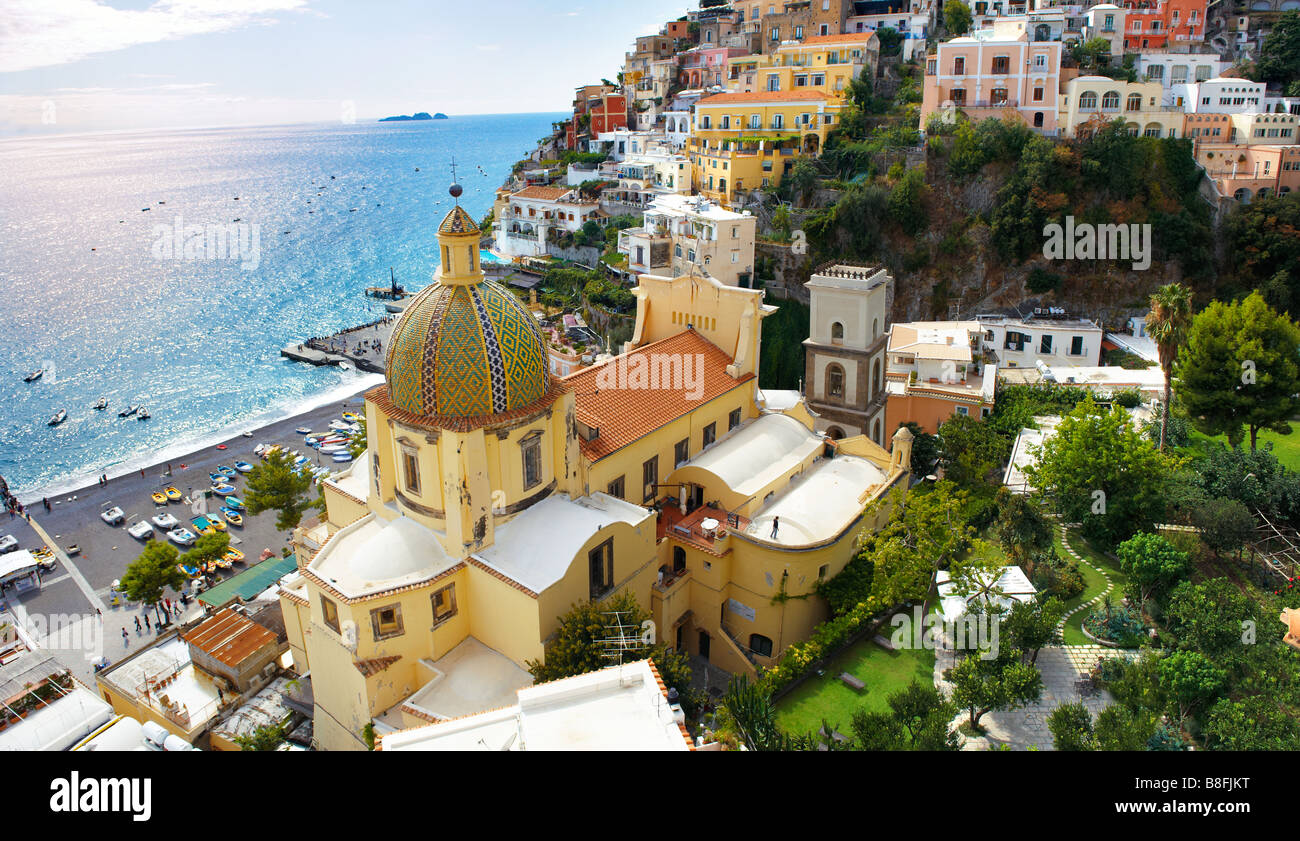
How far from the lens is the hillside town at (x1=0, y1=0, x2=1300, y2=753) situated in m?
19.5

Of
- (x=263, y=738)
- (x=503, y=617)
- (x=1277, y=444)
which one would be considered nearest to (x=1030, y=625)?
(x=503, y=617)

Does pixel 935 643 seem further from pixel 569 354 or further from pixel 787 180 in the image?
pixel 787 180

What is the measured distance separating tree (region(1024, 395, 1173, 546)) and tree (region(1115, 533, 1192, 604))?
11.6ft

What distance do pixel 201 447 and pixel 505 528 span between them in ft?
143

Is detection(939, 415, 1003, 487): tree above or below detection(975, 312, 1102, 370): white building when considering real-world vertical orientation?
below

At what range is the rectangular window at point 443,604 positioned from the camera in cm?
2102

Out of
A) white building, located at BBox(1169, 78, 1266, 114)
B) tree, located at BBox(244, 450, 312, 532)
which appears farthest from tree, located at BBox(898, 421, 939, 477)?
white building, located at BBox(1169, 78, 1266, 114)

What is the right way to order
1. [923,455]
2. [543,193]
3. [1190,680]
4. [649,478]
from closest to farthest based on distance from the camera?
1. [1190,680]
2. [649,478]
3. [923,455]
4. [543,193]

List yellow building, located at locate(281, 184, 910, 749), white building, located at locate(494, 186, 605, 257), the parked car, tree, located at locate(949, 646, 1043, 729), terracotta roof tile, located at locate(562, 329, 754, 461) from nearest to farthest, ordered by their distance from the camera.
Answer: tree, located at locate(949, 646, 1043, 729)
yellow building, located at locate(281, 184, 910, 749)
terracotta roof tile, located at locate(562, 329, 754, 461)
the parked car
white building, located at locate(494, 186, 605, 257)

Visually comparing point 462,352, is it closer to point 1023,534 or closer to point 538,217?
point 1023,534

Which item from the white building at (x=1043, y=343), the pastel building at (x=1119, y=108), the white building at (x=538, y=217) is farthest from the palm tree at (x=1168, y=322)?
the white building at (x=538, y=217)

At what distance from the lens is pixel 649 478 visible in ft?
88.9

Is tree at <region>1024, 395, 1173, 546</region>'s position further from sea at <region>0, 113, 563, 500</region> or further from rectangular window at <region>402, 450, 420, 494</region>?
sea at <region>0, 113, 563, 500</region>

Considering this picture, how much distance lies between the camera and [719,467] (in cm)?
2767
